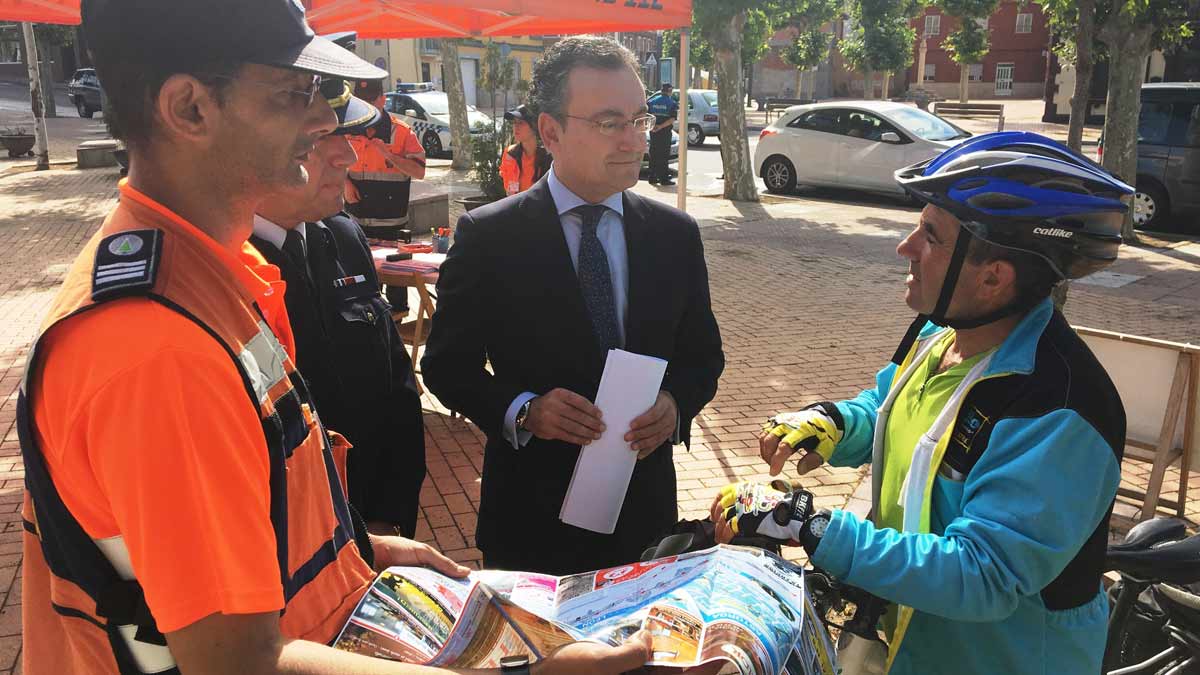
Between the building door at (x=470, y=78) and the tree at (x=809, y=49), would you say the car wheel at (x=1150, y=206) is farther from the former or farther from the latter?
the building door at (x=470, y=78)

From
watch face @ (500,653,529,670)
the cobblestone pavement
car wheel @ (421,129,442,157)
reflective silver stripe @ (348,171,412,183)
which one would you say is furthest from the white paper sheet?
car wheel @ (421,129,442,157)

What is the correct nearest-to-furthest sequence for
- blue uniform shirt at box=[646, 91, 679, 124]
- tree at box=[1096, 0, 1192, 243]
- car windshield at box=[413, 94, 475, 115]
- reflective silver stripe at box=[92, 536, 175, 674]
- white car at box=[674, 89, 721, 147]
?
reflective silver stripe at box=[92, 536, 175, 674] → tree at box=[1096, 0, 1192, 243] → blue uniform shirt at box=[646, 91, 679, 124] → car windshield at box=[413, 94, 475, 115] → white car at box=[674, 89, 721, 147]

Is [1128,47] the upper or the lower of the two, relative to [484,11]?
upper

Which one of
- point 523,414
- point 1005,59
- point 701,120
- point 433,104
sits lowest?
point 523,414

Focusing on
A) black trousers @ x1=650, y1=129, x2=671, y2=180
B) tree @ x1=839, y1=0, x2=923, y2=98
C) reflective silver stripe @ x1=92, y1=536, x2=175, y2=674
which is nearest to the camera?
reflective silver stripe @ x1=92, y1=536, x2=175, y2=674

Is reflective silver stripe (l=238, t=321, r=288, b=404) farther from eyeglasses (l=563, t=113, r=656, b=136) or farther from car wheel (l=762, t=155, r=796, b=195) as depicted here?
car wheel (l=762, t=155, r=796, b=195)

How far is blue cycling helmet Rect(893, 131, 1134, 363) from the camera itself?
5.62 ft

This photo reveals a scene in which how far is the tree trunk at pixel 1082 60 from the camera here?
10.8 metres

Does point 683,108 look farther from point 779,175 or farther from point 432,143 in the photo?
point 432,143

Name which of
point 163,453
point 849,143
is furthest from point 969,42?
point 163,453

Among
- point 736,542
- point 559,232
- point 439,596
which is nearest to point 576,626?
point 439,596

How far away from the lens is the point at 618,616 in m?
1.33

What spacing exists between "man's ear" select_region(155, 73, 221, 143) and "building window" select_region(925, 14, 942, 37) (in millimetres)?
62608

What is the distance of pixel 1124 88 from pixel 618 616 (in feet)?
38.3
